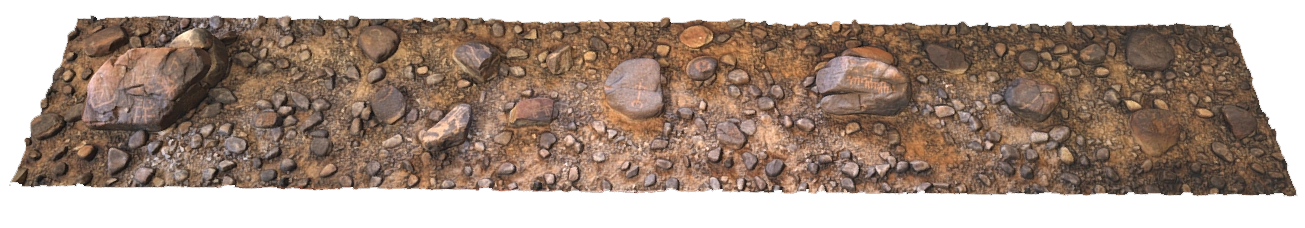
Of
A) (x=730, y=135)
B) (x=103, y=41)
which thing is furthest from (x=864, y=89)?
(x=103, y=41)

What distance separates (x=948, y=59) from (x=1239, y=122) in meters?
1.10

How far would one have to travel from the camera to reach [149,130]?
299cm

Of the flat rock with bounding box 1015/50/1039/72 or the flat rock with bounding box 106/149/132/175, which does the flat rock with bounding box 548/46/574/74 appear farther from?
the flat rock with bounding box 1015/50/1039/72

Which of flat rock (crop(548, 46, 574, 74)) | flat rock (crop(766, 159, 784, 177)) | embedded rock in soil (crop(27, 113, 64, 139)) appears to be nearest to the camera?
flat rock (crop(766, 159, 784, 177))

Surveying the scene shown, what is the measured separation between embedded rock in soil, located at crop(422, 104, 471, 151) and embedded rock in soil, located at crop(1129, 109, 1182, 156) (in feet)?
8.25

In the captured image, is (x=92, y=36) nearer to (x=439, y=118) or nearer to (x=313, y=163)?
(x=313, y=163)

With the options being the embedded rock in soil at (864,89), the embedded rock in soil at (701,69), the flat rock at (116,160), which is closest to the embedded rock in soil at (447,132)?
the embedded rock in soil at (701,69)

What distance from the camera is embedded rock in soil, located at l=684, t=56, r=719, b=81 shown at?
10.0 feet

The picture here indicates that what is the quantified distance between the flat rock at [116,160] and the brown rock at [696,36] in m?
2.13

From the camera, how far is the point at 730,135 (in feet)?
9.64

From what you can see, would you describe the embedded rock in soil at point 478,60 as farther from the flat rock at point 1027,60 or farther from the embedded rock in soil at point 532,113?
the flat rock at point 1027,60

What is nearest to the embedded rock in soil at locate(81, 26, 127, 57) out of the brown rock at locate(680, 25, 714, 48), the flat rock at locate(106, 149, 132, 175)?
the flat rock at locate(106, 149, 132, 175)

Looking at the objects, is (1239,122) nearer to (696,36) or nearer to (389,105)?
(696,36)

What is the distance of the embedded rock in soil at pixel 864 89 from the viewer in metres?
2.99
